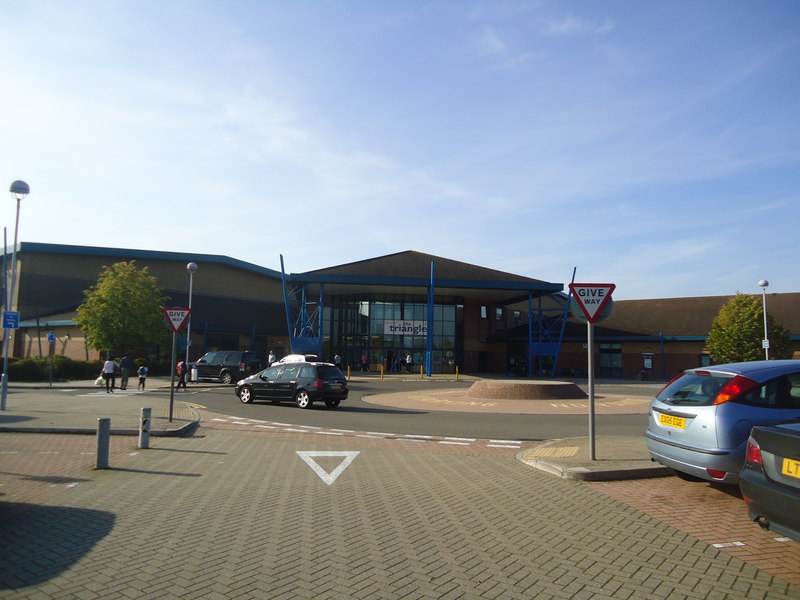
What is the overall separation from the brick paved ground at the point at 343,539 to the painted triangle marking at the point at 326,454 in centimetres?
16

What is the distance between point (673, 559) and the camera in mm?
4734

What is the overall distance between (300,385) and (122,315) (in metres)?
22.1

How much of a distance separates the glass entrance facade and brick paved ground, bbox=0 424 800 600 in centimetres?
4037

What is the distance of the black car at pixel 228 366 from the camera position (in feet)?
100

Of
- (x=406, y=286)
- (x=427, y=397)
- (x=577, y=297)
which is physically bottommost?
(x=427, y=397)

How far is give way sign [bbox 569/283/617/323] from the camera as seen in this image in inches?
344

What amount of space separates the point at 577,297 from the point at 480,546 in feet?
15.5

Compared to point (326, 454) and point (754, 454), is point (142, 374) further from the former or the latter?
point (754, 454)

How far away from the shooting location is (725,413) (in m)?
6.21

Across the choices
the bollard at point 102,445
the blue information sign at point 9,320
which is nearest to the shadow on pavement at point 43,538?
the bollard at point 102,445

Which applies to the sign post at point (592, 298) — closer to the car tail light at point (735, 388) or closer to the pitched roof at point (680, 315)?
the car tail light at point (735, 388)

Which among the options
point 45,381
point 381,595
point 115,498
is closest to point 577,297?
point 381,595

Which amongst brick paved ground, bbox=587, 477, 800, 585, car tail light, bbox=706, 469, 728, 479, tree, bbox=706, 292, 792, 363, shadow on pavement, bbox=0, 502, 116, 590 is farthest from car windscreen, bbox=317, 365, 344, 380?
tree, bbox=706, 292, 792, 363

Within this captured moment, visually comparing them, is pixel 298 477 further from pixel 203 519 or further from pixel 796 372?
pixel 796 372
